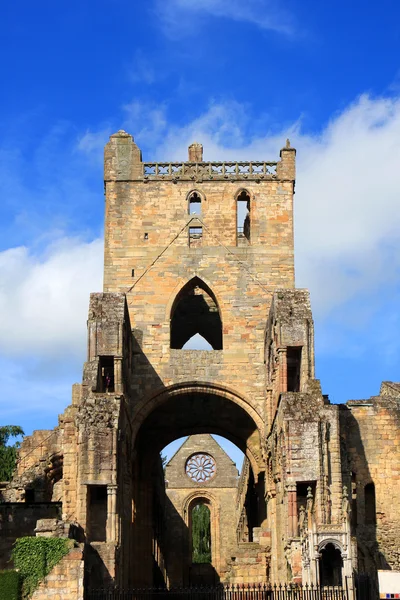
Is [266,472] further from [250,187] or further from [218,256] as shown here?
[250,187]

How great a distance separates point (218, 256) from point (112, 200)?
153 inches

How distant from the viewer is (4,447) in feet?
148

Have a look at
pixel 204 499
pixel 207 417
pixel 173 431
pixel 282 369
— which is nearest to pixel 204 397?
pixel 207 417

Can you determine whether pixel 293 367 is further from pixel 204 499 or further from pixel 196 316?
pixel 204 499

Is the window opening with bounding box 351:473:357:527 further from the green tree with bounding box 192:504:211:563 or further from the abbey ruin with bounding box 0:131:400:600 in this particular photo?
the green tree with bounding box 192:504:211:563

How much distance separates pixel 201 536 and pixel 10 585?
42298 mm

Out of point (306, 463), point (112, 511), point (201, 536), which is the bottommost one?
point (112, 511)

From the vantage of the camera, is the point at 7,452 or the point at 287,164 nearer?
the point at 287,164

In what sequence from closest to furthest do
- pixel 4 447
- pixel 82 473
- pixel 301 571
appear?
pixel 301 571 → pixel 82 473 → pixel 4 447

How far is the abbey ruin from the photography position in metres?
25.4

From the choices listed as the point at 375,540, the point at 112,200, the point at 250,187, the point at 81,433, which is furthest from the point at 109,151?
the point at 375,540

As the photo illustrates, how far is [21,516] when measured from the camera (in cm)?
2761

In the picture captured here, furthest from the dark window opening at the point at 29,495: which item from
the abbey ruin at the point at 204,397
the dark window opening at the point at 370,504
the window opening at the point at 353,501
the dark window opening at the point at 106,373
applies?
the dark window opening at the point at 370,504

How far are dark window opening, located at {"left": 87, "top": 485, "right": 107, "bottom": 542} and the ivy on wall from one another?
3.81 meters
